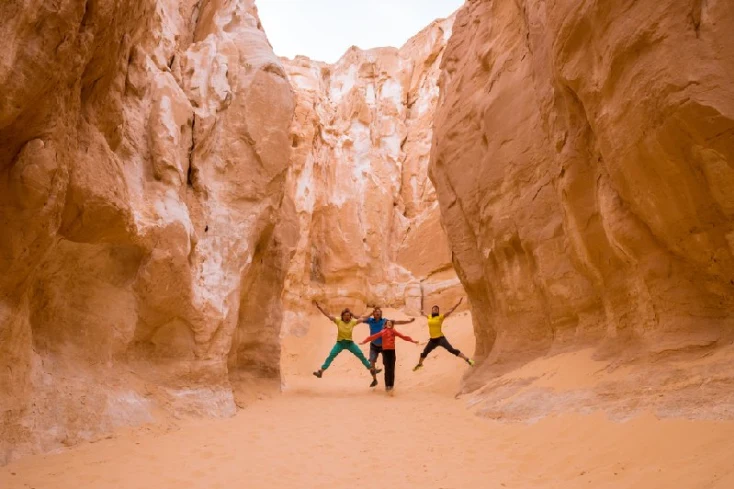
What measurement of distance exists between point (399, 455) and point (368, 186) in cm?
2304

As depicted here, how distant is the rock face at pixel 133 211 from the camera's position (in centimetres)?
430

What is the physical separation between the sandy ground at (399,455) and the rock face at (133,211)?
0.68m

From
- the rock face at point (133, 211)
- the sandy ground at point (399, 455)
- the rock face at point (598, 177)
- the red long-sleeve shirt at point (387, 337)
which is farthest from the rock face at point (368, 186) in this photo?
the sandy ground at point (399, 455)

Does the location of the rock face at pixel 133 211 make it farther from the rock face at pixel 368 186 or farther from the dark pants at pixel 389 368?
the rock face at pixel 368 186

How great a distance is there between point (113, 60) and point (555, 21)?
5.33m

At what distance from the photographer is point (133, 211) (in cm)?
631

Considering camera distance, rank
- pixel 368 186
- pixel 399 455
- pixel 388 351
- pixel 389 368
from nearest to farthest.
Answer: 1. pixel 399 455
2. pixel 389 368
3. pixel 388 351
4. pixel 368 186

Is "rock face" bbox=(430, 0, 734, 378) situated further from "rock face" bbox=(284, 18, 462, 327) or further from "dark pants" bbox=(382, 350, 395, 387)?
"rock face" bbox=(284, 18, 462, 327)

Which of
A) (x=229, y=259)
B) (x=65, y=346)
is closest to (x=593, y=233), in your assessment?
(x=229, y=259)

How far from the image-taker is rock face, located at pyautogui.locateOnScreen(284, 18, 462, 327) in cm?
2377

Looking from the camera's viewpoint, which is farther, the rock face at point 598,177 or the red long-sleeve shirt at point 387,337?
the red long-sleeve shirt at point 387,337

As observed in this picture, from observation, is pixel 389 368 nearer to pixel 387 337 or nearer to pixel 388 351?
pixel 388 351

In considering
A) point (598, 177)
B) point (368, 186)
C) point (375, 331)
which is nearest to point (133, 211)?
point (598, 177)

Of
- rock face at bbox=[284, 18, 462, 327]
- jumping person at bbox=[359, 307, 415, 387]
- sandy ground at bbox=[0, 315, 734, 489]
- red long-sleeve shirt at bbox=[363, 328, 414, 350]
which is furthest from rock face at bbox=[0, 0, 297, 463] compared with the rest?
rock face at bbox=[284, 18, 462, 327]
